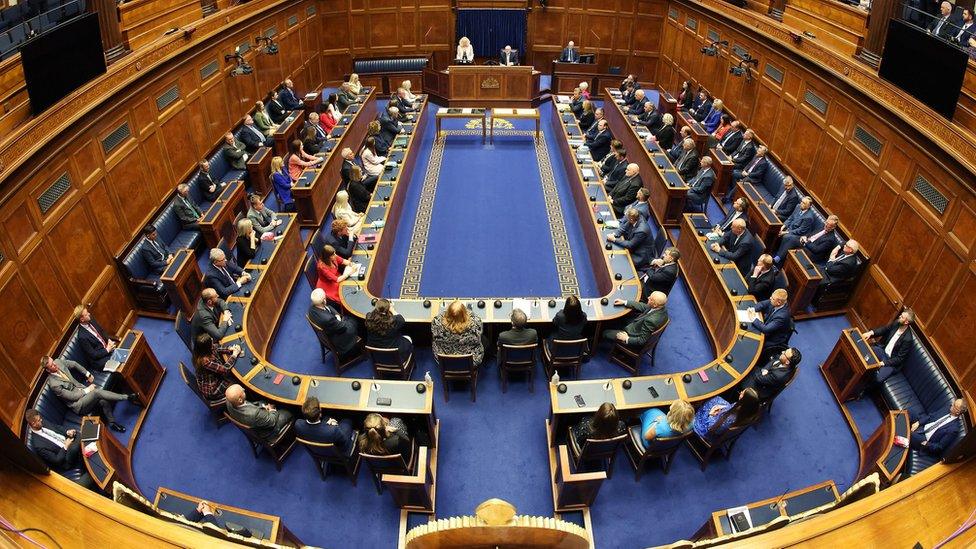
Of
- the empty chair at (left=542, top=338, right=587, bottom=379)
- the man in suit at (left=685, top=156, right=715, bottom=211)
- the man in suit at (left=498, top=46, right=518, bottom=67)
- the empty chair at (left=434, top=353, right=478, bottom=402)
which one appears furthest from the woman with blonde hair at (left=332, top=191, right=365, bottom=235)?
the man in suit at (left=498, top=46, right=518, bottom=67)

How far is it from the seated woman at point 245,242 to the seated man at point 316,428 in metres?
3.34

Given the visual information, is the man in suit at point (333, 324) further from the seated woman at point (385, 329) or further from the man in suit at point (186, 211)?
the man in suit at point (186, 211)

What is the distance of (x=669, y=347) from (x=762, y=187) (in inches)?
184

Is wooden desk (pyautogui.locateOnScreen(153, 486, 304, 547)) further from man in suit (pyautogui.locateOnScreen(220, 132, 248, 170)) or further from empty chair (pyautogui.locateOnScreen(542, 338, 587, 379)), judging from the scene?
man in suit (pyautogui.locateOnScreen(220, 132, 248, 170))

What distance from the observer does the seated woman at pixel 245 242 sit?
23.7 feet

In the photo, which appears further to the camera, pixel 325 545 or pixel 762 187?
pixel 762 187

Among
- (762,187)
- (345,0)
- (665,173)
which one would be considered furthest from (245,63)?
(762,187)

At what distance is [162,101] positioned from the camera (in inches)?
333

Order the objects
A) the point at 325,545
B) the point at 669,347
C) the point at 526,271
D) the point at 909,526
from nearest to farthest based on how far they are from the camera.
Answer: the point at 909,526 < the point at 325,545 < the point at 669,347 < the point at 526,271

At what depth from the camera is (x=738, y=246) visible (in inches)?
289

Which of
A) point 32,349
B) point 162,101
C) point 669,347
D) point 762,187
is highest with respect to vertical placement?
point 162,101

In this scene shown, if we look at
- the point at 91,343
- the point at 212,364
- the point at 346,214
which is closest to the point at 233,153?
the point at 346,214

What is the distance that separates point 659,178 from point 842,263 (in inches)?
131

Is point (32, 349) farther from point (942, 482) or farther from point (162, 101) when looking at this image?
point (942, 482)
